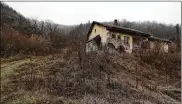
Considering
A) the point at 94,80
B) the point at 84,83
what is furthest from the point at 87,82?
the point at 94,80

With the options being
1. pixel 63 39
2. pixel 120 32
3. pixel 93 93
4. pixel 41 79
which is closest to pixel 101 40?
pixel 120 32

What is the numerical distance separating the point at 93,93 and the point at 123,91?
1585mm

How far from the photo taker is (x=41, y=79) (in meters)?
15.1

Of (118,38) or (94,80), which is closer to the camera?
(94,80)

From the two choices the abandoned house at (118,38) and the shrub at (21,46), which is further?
the shrub at (21,46)

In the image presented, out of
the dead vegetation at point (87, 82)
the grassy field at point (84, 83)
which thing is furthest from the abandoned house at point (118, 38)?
the grassy field at point (84, 83)

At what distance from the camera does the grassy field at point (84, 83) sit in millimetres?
12336

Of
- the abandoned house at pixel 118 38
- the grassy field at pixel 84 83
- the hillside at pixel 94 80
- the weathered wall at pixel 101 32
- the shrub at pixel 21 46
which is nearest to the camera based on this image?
the grassy field at pixel 84 83

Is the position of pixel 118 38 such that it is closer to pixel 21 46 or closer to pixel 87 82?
pixel 21 46

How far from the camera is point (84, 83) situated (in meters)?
14.0

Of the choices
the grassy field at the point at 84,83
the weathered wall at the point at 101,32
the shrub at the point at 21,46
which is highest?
the weathered wall at the point at 101,32

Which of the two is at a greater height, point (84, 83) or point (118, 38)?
point (118, 38)

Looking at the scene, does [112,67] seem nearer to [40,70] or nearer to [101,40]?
[40,70]

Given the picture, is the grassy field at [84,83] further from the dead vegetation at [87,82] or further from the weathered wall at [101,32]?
the weathered wall at [101,32]
